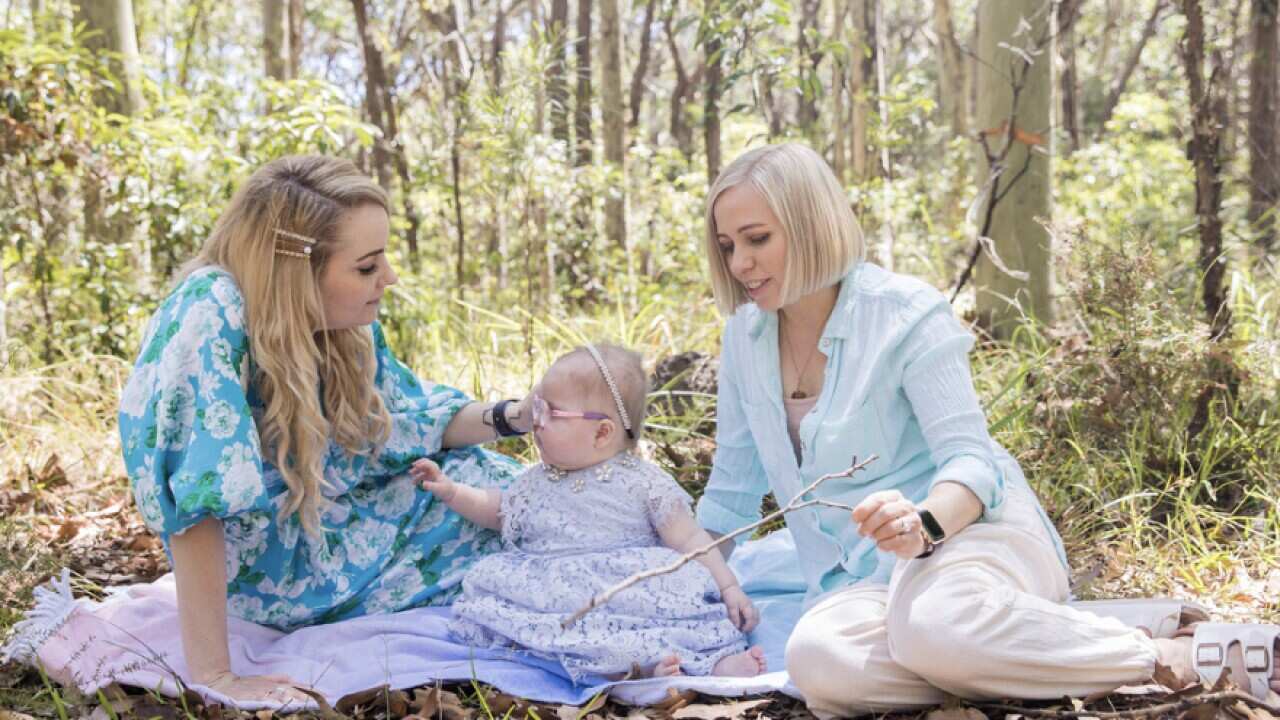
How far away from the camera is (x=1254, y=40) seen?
Result: 6.75m

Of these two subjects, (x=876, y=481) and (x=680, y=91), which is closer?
(x=876, y=481)

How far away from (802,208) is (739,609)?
97cm

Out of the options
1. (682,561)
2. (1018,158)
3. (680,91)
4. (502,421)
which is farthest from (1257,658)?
(680,91)

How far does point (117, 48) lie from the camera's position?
6.09 m

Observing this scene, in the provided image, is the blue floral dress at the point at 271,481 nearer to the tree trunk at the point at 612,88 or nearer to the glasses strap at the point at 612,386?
the glasses strap at the point at 612,386

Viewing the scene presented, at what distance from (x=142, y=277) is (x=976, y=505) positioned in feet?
15.6

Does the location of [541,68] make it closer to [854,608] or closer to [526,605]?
[526,605]

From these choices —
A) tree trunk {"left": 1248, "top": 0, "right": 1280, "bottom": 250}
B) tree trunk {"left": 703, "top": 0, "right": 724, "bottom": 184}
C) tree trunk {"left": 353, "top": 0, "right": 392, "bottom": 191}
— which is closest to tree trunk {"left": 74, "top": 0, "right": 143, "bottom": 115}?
tree trunk {"left": 353, "top": 0, "right": 392, "bottom": 191}

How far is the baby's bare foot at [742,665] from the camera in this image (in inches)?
104

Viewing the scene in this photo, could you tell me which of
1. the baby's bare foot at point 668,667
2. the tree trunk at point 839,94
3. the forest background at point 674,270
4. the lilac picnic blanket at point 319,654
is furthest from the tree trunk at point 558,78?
the baby's bare foot at point 668,667

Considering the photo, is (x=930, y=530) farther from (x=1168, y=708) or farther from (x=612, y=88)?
(x=612, y=88)

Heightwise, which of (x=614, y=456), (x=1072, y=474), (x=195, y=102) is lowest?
(x=1072, y=474)

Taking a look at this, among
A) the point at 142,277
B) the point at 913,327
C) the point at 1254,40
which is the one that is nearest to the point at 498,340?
the point at 142,277

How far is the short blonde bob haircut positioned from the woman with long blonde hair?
876mm
